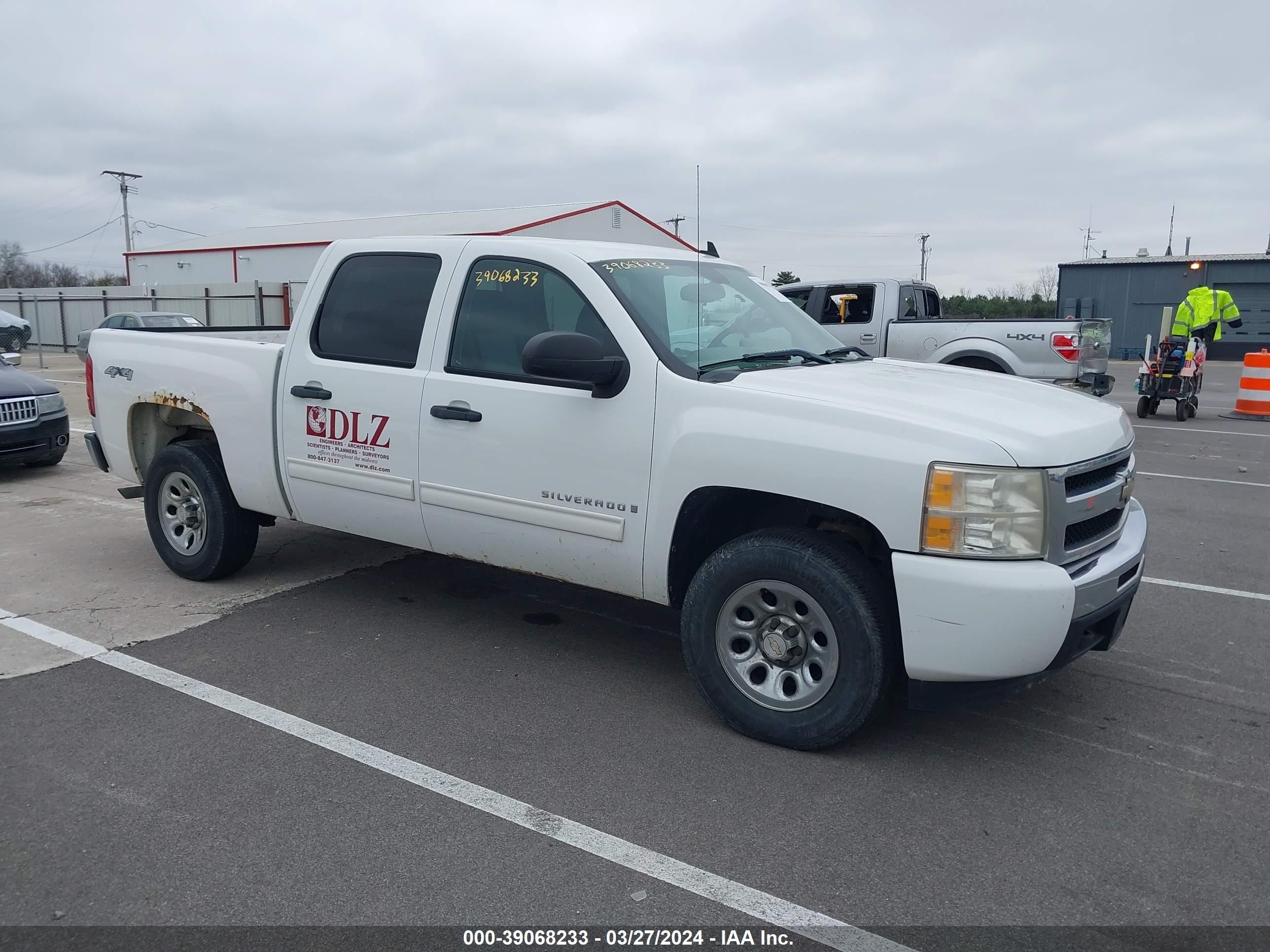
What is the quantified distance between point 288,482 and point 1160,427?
1334 centimetres

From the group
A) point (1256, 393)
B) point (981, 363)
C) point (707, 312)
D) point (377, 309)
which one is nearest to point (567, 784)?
point (707, 312)

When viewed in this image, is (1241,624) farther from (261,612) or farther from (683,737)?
(261,612)

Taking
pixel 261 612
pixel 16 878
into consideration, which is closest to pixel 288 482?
pixel 261 612

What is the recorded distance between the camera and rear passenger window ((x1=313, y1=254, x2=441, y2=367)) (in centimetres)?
483

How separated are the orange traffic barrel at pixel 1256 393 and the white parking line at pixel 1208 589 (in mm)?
11248

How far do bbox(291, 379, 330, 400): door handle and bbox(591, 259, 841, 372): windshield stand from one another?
5.23ft

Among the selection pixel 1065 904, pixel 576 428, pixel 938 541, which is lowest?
pixel 1065 904

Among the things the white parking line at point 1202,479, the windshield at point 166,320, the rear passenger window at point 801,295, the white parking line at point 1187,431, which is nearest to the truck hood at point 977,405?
the white parking line at point 1202,479

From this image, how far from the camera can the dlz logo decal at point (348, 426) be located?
4805 millimetres

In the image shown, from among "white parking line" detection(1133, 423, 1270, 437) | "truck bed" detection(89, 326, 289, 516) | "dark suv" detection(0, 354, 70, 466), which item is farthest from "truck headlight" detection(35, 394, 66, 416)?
"white parking line" detection(1133, 423, 1270, 437)

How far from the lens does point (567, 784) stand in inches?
140

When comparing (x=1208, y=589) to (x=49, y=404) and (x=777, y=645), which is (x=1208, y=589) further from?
(x=49, y=404)

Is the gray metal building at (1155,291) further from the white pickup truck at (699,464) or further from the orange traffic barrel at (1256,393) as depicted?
the white pickup truck at (699,464)

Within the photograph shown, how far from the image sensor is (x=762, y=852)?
123 inches
